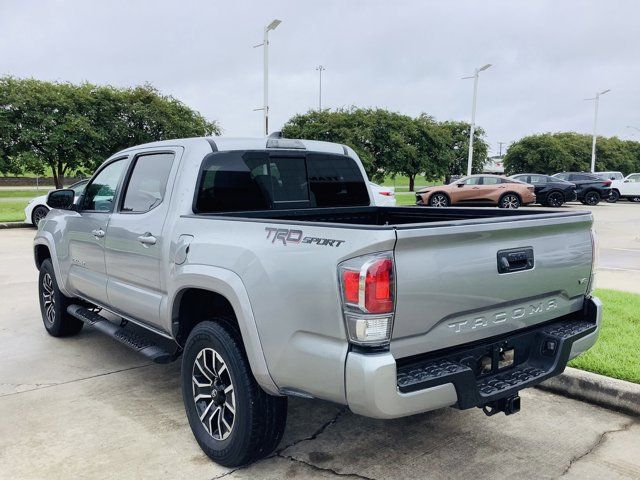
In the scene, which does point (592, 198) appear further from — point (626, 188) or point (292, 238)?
point (292, 238)

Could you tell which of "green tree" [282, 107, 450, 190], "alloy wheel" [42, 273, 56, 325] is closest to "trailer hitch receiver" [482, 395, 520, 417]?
"alloy wheel" [42, 273, 56, 325]

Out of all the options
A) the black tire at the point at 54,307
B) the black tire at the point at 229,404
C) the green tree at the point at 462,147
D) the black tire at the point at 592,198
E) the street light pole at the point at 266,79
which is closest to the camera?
the black tire at the point at 229,404

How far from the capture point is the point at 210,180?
3.80 metres

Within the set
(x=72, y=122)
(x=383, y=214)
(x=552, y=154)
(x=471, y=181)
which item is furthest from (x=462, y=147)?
(x=383, y=214)

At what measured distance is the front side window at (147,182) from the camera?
3955 millimetres

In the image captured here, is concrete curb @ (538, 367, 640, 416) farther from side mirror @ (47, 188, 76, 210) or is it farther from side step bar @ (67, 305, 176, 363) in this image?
side mirror @ (47, 188, 76, 210)

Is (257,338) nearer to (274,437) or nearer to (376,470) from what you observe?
(274,437)

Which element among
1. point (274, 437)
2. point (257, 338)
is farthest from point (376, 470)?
point (257, 338)

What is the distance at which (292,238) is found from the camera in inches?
107

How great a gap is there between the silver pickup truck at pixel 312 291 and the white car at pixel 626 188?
3124cm

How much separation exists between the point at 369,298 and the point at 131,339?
2.35 m

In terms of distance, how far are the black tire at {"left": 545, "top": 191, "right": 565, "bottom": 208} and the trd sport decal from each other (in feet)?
86.8

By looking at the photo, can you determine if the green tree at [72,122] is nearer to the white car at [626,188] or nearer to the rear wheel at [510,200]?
the rear wheel at [510,200]

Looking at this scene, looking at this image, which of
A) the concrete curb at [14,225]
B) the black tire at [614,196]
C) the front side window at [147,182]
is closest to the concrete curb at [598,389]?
the front side window at [147,182]
